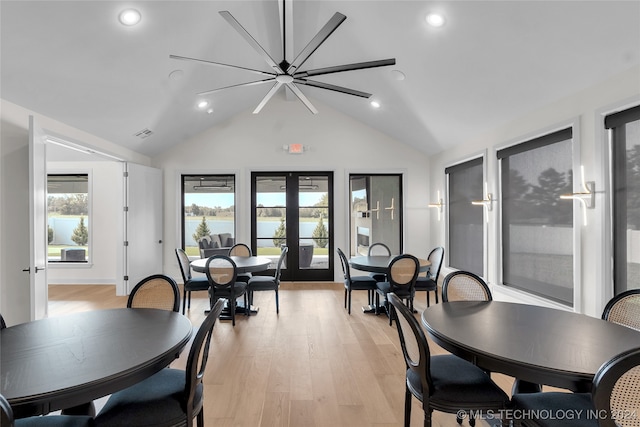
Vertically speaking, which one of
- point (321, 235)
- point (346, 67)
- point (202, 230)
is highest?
point (346, 67)

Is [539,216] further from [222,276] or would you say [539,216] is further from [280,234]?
[280,234]

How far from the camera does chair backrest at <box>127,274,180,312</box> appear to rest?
2395mm

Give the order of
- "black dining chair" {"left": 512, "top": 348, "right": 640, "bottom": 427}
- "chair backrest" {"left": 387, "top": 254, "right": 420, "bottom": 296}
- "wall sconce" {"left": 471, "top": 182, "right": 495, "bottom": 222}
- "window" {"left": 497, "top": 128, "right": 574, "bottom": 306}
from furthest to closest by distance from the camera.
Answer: "wall sconce" {"left": 471, "top": 182, "right": 495, "bottom": 222}
"chair backrest" {"left": 387, "top": 254, "right": 420, "bottom": 296}
"window" {"left": 497, "top": 128, "right": 574, "bottom": 306}
"black dining chair" {"left": 512, "top": 348, "right": 640, "bottom": 427}

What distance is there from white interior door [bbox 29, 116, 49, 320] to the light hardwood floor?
1.50 meters

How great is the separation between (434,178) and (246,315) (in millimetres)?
4287

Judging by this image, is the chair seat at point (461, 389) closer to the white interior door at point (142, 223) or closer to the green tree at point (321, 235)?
the green tree at point (321, 235)

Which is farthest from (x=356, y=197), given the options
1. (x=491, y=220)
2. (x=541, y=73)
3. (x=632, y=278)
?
(x=632, y=278)

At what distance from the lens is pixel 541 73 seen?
3.06m

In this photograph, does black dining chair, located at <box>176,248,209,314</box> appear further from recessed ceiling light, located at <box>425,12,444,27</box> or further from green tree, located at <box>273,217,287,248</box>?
recessed ceiling light, located at <box>425,12,444,27</box>

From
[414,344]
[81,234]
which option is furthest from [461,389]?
[81,234]

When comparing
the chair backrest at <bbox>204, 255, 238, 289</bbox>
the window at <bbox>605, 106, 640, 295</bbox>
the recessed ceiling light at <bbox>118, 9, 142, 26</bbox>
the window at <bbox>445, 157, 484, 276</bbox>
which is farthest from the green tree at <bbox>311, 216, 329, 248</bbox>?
the window at <bbox>605, 106, 640, 295</bbox>

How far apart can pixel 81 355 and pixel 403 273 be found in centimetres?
309

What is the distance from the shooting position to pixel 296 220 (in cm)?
651

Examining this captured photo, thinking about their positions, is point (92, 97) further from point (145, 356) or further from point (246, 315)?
point (145, 356)
